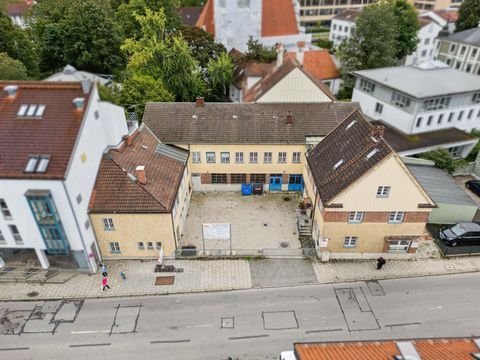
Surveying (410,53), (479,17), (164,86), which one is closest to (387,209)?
(164,86)

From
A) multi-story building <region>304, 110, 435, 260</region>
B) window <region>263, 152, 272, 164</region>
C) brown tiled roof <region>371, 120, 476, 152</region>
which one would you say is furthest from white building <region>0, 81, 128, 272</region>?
brown tiled roof <region>371, 120, 476, 152</region>

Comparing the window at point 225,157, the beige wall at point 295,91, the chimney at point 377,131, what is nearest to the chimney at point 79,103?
the window at point 225,157

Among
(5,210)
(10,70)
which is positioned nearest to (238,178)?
(5,210)

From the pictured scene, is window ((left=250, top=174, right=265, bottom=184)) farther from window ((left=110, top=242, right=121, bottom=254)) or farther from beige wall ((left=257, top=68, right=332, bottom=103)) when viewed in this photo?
window ((left=110, top=242, right=121, bottom=254))

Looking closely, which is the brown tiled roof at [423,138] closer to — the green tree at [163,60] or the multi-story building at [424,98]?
the multi-story building at [424,98]

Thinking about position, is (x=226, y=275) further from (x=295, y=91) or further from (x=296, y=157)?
(x=295, y=91)

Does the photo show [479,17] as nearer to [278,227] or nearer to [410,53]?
[410,53]
